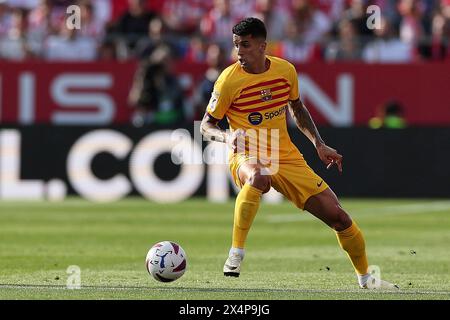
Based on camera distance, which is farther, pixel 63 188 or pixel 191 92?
pixel 191 92

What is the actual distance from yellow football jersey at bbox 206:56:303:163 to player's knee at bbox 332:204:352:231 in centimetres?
64

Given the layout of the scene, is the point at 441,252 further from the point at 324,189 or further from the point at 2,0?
the point at 2,0

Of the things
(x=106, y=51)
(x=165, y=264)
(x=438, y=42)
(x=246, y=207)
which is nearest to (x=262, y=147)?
(x=246, y=207)

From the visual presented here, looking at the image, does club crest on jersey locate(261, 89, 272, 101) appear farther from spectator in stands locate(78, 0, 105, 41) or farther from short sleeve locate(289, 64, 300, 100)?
spectator in stands locate(78, 0, 105, 41)

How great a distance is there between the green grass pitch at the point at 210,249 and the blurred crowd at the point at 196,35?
2.85m

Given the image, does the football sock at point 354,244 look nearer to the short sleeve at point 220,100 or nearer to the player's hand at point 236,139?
the player's hand at point 236,139

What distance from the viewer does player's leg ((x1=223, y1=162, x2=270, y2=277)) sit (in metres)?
10.2

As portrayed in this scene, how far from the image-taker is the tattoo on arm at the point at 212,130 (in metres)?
10.3

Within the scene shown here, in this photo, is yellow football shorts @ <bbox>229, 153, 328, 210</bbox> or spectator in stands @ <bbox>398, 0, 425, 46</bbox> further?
spectator in stands @ <bbox>398, 0, 425, 46</bbox>

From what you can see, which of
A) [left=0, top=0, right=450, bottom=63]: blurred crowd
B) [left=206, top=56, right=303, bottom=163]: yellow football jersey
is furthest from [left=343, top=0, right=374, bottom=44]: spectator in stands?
[left=206, top=56, right=303, bottom=163]: yellow football jersey

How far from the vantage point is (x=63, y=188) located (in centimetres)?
2234

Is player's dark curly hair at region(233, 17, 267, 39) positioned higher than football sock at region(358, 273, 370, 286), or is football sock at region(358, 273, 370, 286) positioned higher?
player's dark curly hair at region(233, 17, 267, 39)
